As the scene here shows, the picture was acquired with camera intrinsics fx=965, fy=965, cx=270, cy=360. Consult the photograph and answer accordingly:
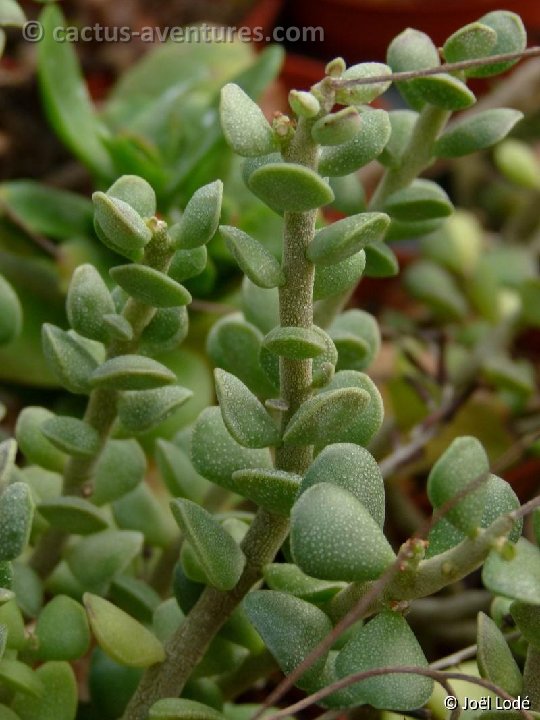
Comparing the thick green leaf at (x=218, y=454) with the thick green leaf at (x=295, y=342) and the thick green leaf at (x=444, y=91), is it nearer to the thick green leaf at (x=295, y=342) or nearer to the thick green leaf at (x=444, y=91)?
the thick green leaf at (x=295, y=342)

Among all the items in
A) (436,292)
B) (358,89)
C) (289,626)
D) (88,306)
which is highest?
(358,89)

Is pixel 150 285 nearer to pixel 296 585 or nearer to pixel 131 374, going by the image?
pixel 131 374

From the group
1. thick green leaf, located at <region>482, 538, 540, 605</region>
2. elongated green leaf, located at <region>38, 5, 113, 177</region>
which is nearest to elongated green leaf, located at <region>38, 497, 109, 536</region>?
thick green leaf, located at <region>482, 538, 540, 605</region>

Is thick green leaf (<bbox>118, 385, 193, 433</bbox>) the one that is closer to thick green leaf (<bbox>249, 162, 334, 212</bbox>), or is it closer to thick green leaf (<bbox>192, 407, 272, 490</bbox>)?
thick green leaf (<bbox>192, 407, 272, 490</bbox>)

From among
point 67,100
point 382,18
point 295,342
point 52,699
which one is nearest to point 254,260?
point 295,342

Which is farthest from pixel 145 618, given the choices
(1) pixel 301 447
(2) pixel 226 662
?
(1) pixel 301 447

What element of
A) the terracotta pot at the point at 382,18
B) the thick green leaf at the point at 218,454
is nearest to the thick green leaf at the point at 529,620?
the thick green leaf at the point at 218,454

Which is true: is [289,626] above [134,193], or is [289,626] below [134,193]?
below
